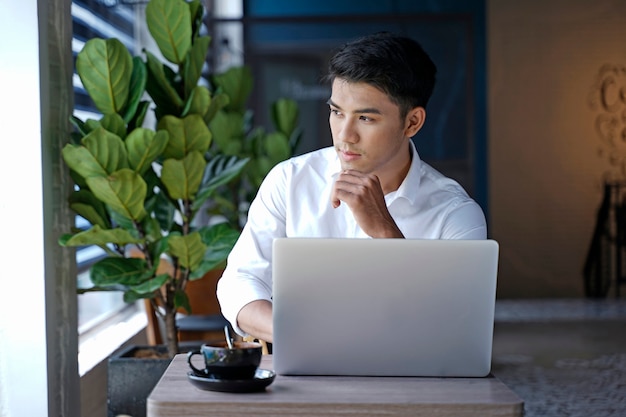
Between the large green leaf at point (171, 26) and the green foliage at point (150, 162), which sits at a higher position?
the large green leaf at point (171, 26)

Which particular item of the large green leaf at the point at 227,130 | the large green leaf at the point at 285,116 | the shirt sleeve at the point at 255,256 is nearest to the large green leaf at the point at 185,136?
the shirt sleeve at the point at 255,256

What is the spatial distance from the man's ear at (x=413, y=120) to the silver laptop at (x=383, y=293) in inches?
36.9

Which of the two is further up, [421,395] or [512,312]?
[421,395]

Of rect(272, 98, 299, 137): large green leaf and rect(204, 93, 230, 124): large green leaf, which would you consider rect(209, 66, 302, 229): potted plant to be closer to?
rect(272, 98, 299, 137): large green leaf

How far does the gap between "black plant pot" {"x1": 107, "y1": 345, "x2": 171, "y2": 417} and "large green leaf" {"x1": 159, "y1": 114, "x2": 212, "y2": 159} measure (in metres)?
0.71

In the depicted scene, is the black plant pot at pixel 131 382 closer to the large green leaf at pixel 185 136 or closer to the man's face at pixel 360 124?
the large green leaf at pixel 185 136

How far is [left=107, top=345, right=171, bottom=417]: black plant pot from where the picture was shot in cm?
314

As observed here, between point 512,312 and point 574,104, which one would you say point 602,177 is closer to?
point 574,104

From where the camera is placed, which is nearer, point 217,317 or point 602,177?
point 217,317

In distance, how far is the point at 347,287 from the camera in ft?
5.34

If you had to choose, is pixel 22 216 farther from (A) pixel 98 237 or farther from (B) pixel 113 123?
(B) pixel 113 123

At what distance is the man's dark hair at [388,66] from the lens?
7.69 ft

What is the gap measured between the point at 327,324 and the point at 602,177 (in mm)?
7712

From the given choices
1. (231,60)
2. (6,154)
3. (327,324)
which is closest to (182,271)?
(6,154)
